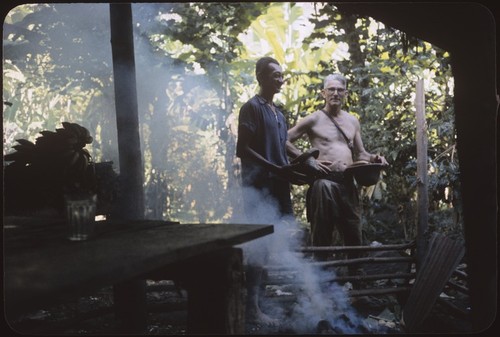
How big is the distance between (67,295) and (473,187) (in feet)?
7.59

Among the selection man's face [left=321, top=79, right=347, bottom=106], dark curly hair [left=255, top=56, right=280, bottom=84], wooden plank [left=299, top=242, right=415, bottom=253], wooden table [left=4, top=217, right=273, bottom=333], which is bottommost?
wooden plank [left=299, top=242, right=415, bottom=253]

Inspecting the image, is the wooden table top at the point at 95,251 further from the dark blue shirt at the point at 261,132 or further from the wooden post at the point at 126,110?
the dark blue shirt at the point at 261,132

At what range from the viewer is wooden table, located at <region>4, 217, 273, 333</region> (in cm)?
112

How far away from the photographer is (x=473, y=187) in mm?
2545

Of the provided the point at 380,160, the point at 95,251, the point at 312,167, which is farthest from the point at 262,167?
the point at 95,251

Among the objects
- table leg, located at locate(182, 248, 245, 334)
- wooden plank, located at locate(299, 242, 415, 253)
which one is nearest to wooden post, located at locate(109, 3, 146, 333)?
wooden plank, located at locate(299, 242, 415, 253)

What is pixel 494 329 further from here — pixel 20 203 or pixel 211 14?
pixel 211 14

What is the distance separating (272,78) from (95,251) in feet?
9.38

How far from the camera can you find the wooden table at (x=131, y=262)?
A: 3.66 ft

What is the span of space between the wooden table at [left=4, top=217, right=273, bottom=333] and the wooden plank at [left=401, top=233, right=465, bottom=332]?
262 cm

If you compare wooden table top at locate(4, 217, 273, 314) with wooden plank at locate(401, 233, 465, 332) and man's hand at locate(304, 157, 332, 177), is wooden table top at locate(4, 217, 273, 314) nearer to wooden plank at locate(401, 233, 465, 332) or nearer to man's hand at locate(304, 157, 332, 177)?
man's hand at locate(304, 157, 332, 177)

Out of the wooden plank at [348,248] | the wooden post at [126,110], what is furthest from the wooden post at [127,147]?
the wooden plank at [348,248]

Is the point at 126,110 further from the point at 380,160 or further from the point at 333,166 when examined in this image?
the point at 380,160

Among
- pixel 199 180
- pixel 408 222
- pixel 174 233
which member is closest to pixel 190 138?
pixel 199 180
